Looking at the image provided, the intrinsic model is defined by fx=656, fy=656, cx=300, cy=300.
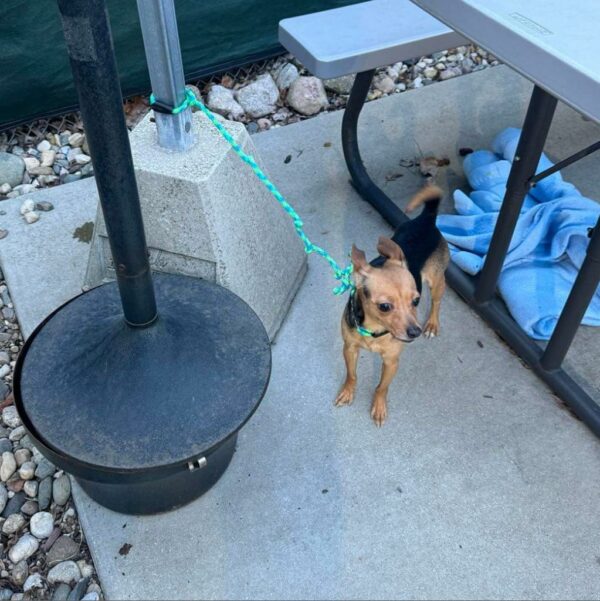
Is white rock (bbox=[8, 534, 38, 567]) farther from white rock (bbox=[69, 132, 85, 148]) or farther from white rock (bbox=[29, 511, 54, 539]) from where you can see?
white rock (bbox=[69, 132, 85, 148])

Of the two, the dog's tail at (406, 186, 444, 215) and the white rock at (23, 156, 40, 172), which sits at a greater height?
the dog's tail at (406, 186, 444, 215)

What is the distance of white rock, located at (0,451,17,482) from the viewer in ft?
8.32

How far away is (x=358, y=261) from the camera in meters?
2.19

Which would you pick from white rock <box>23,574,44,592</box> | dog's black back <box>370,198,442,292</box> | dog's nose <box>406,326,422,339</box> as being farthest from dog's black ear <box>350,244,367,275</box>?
white rock <box>23,574,44,592</box>

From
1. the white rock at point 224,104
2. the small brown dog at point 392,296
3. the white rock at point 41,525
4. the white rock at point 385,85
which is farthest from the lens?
the white rock at point 385,85

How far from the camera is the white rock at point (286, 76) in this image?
4.52 meters

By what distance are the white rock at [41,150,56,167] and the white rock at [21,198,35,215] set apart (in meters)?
0.45

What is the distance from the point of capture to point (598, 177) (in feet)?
12.7

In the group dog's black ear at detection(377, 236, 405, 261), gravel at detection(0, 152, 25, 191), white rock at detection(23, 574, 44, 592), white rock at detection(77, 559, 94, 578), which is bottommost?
white rock at detection(23, 574, 44, 592)

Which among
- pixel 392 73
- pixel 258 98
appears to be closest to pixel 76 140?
pixel 258 98

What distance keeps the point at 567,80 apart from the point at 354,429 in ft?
5.01

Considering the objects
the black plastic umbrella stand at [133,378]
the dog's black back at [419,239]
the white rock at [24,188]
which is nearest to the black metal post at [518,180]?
the dog's black back at [419,239]

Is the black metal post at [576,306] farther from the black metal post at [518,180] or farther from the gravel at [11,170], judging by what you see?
the gravel at [11,170]

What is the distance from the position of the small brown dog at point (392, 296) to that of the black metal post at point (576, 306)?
0.52 meters
